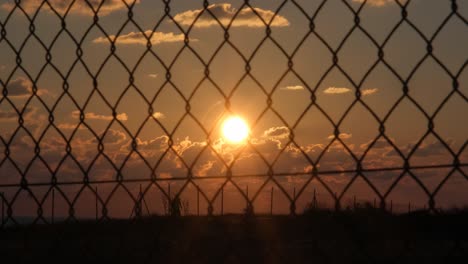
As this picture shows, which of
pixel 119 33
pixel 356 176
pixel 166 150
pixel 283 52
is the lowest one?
pixel 356 176

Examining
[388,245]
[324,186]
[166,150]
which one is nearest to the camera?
[324,186]

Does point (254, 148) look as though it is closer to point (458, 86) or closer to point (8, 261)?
point (458, 86)

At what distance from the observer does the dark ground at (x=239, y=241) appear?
3.76 meters

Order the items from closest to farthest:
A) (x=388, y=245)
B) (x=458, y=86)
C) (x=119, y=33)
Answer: (x=458, y=86) < (x=119, y=33) < (x=388, y=245)

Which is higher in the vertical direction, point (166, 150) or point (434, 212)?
point (166, 150)

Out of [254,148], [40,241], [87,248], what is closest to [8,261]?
[87,248]

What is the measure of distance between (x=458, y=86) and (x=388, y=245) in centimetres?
537

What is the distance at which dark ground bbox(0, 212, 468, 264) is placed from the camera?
376cm

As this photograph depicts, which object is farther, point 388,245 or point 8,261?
point 388,245

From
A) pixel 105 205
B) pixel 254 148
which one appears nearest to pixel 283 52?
pixel 254 148

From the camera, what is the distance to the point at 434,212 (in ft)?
10.4

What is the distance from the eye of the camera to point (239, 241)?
6.82 meters

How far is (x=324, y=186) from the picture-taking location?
328cm

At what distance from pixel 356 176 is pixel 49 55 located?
215 centimetres
